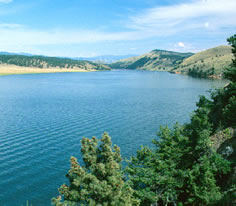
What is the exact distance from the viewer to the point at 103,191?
17.7 metres

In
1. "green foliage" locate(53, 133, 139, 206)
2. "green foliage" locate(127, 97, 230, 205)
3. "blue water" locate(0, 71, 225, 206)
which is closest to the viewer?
"green foliage" locate(53, 133, 139, 206)

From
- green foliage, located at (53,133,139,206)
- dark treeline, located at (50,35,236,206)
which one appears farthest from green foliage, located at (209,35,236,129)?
green foliage, located at (53,133,139,206)

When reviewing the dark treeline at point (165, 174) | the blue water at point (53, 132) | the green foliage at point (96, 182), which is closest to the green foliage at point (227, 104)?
the dark treeline at point (165, 174)

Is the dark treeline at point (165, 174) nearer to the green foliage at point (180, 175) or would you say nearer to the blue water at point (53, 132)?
the green foliage at point (180, 175)

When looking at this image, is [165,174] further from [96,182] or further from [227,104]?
[227,104]

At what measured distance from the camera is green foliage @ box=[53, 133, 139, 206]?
1780 centimetres

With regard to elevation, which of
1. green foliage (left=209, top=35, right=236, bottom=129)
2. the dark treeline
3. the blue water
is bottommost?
the blue water

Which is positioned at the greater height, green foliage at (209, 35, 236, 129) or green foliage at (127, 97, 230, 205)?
green foliage at (209, 35, 236, 129)

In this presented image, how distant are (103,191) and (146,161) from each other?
12.0 metres

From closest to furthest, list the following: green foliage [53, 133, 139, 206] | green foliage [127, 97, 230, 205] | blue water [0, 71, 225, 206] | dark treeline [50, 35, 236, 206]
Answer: green foliage [53, 133, 139, 206], dark treeline [50, 35, 236, 206], green foliage [127, 97, 230, 205], blue water [0, 71, 225, 206]

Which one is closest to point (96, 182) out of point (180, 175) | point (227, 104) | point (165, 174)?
point (165, 174)

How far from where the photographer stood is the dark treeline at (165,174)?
18.6 metres

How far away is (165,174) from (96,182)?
11.1 metres

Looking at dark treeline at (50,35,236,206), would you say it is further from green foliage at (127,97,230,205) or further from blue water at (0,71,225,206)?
blue water at (0,71,225,206)
